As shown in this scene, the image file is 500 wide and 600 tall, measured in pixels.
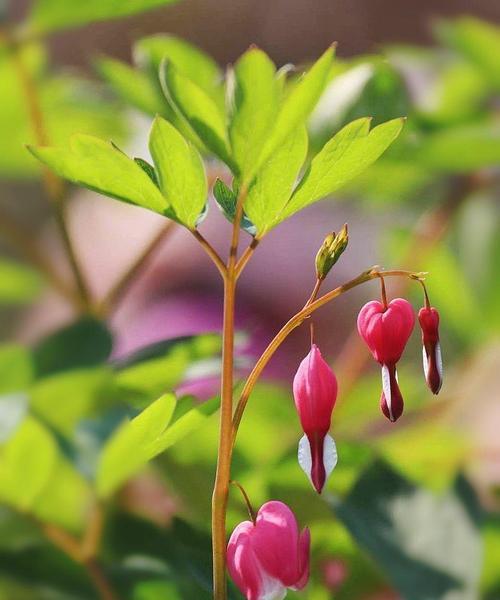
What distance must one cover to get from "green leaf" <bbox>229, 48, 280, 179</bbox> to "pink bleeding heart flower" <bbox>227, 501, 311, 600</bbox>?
108mm

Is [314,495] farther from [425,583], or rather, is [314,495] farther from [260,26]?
[260,26]

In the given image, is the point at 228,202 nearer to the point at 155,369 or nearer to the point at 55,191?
the point at 155,369

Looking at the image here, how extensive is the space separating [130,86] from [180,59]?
0.03 meters

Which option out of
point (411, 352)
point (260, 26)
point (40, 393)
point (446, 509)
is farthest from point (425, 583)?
point (260, 26)

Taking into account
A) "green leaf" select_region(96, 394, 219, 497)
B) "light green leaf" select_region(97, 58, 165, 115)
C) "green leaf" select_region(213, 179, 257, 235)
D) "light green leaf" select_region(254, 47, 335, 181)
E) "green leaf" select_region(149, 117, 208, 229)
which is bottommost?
"green leaf" select_region(96, 394, 219, 497)

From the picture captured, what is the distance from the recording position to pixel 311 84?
1.01 feet

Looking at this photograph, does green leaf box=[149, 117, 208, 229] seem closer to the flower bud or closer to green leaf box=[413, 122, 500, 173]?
the flower bud

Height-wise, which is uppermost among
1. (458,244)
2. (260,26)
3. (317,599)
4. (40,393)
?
(260,26)

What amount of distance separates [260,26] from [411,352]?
196cm

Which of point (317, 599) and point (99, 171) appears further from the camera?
point (317, 599)

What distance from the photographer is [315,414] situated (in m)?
0.29

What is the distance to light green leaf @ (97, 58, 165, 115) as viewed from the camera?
0.58 m

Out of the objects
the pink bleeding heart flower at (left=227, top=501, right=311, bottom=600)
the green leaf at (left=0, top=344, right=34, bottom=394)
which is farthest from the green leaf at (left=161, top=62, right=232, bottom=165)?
the green leaf at (left=0, top=344, right=34, bottom=394)

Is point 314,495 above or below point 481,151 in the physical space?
below
